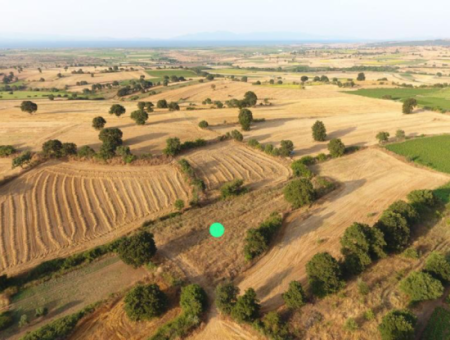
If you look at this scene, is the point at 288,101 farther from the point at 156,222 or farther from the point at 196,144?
the point at 156,222

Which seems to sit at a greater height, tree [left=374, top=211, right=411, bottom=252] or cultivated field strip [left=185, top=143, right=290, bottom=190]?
tree [left=374, top=211, right=411, bottom=252]

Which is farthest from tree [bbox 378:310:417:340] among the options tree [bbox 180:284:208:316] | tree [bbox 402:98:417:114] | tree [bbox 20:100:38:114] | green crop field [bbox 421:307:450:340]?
tree [bbox 20:100:38:114]

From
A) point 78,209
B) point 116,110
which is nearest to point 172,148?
point 78,209

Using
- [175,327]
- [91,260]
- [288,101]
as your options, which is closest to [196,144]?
[91,260]

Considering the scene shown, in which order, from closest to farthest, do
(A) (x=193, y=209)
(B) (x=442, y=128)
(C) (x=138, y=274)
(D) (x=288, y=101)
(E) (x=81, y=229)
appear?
1. (C) (x=138, y=274)
2. (E) (x=81, y=229)
3. (A) (x=193, y=209)
4. (B) (x=442, y=128)
5. (D) (x=288, y=101)

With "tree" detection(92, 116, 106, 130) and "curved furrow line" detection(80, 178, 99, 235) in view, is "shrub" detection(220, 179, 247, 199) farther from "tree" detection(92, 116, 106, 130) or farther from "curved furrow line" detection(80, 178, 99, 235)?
"tree" detection(92, 116, 106, 130)

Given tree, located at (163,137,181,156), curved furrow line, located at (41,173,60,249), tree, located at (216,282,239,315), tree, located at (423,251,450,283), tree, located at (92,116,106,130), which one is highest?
tree, located at (92,116,106,130)
